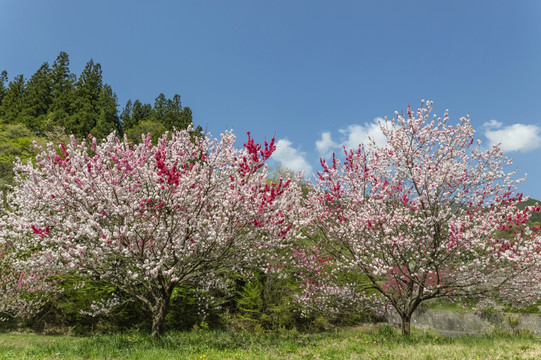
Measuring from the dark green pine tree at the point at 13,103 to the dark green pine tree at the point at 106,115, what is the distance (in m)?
11.6

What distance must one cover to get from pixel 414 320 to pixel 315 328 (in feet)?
21.8

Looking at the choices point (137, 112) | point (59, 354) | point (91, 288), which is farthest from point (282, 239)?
point (137, 112)

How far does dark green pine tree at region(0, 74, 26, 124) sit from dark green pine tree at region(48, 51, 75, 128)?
4730mm

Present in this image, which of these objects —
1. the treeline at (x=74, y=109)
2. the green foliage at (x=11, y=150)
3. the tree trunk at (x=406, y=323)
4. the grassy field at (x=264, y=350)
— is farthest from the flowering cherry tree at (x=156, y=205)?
the treeline at (x=74, y=109)

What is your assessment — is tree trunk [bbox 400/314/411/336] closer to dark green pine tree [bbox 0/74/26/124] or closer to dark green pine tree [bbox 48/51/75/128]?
dark green pine tree [bbox 48/51/75/128]

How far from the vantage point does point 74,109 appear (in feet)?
176

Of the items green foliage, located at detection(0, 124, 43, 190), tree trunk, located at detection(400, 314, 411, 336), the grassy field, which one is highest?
green foliage, located at detection(0, 124, 43, 190)

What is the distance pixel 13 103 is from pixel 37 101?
382 centimetres

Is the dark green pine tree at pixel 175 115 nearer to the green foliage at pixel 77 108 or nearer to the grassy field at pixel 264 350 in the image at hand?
the green foliage at pixel 77 108

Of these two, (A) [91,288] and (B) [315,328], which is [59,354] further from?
(B) [315,328]

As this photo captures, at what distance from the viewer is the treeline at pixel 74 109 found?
1804 inches

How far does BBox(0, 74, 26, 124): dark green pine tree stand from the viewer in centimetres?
4864

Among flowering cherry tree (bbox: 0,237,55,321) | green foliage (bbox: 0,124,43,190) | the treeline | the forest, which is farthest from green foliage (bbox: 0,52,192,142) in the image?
the forest

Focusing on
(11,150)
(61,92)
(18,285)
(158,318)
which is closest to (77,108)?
(61,92)
